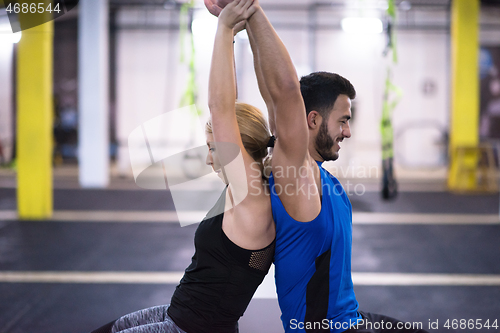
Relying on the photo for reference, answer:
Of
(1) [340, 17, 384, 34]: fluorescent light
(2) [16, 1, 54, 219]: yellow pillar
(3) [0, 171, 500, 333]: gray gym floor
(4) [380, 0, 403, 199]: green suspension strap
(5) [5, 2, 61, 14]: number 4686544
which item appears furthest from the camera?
(1) [340, 17, 384, 34]: fluorescent light

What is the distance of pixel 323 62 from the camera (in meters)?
9.36

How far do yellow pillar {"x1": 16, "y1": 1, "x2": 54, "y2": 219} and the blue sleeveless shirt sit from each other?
4495 millimetres

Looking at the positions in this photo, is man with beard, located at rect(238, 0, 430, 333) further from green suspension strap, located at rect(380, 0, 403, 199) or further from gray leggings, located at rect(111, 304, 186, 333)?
green suspension strap, located at rect(380, 0, 403, 199)

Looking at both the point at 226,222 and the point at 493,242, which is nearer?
the point at 226,222

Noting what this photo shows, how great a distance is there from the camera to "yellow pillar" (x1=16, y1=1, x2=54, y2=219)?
471 cm

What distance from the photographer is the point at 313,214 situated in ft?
3.29

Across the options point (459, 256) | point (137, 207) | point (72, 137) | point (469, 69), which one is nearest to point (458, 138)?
point (469, 69)

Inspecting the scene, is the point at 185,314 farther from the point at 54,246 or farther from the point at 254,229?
the point at 54,246

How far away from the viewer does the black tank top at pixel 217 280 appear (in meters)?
1.02

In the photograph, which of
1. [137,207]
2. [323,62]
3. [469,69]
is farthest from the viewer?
[323,62]

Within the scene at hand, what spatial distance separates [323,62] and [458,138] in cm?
371

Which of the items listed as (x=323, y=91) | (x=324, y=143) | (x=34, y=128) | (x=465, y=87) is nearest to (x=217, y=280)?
(x=324, y=143)

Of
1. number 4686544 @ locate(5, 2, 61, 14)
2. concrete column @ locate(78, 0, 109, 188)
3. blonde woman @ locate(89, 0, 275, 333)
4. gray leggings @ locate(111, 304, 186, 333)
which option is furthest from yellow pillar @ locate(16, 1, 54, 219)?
blonde woman @ locate(89, 0, 275, 333)

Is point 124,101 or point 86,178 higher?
point 124,101
